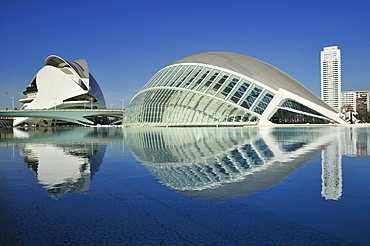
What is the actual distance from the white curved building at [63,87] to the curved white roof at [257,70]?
54.2m

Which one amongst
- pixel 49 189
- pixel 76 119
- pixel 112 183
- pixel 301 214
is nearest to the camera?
pixel 301 214

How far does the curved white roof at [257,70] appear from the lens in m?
46.9

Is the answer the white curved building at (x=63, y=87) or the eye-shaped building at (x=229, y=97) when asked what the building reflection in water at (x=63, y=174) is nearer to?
the eye-shaped building at (x=229, y=97)

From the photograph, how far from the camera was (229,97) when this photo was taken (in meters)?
44.0

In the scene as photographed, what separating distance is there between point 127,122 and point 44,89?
5219 centimetres

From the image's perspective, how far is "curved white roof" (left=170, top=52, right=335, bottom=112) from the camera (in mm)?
46938

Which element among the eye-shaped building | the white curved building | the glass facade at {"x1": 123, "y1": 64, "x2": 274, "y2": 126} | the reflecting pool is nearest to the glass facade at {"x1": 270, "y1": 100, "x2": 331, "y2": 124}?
the eye-shaped building

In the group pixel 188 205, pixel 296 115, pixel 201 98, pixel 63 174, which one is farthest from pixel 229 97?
pixel 188 205

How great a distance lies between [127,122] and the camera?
62.2 meters

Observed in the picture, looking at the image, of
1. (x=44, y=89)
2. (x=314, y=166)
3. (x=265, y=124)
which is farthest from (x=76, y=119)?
(x=314, y=166)

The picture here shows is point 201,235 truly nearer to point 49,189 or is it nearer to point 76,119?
point 49,189

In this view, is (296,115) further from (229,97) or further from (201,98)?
(201,98)

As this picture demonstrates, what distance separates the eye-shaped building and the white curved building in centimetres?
5226

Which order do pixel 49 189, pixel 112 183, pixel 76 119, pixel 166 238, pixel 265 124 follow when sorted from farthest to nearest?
pixel 76 119 → pixel 265 124 → pixel 112 183 → pixel 49 189 → pixel 166 238
